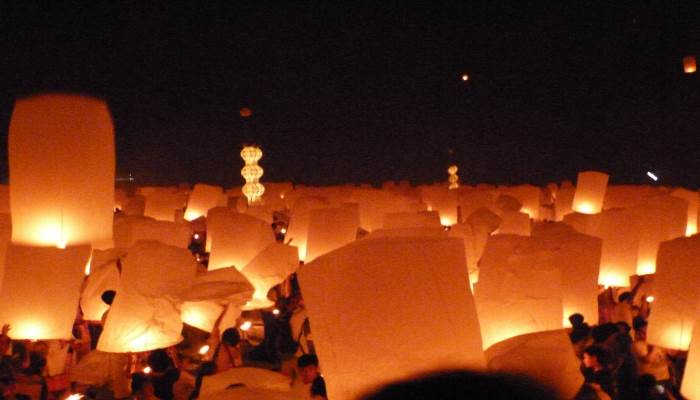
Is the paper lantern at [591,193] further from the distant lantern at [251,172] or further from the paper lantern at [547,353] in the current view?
the paper lantern at [547,353]

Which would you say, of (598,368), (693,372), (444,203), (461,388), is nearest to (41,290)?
(598,368)

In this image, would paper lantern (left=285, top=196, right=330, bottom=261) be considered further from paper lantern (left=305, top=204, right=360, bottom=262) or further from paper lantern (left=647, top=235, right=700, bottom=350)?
paper lantern (left=647, top=235, right=700, bottom=350)

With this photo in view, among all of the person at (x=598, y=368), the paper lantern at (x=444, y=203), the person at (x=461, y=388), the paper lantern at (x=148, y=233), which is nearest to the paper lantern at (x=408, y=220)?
the paper lantern at (x=148, y=233)

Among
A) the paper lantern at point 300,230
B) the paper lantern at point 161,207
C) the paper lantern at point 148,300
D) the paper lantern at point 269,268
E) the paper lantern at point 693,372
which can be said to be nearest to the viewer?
the paper lantern at point 693,372

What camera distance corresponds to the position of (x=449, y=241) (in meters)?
3.86

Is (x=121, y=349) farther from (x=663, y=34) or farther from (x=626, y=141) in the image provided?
(x=626, y=141)

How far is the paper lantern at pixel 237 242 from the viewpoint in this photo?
30.4 ft

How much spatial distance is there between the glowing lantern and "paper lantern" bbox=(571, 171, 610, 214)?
29.8ft

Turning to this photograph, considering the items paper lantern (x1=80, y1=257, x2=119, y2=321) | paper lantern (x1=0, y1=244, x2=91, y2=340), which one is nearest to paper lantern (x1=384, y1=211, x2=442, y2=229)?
paper lantern (x1=80, y1=257, x2=119, y2=321)

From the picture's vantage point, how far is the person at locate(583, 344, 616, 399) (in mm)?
5012

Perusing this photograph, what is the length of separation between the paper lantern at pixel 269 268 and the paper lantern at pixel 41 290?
75.6 inches

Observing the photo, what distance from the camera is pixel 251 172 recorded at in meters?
20.5

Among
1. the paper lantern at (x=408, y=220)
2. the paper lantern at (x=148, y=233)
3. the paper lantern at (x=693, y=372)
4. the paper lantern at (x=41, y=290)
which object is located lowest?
the paper lantern at (x=41, y=290)

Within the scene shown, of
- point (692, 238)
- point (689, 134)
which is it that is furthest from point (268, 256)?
point (689, 134)
